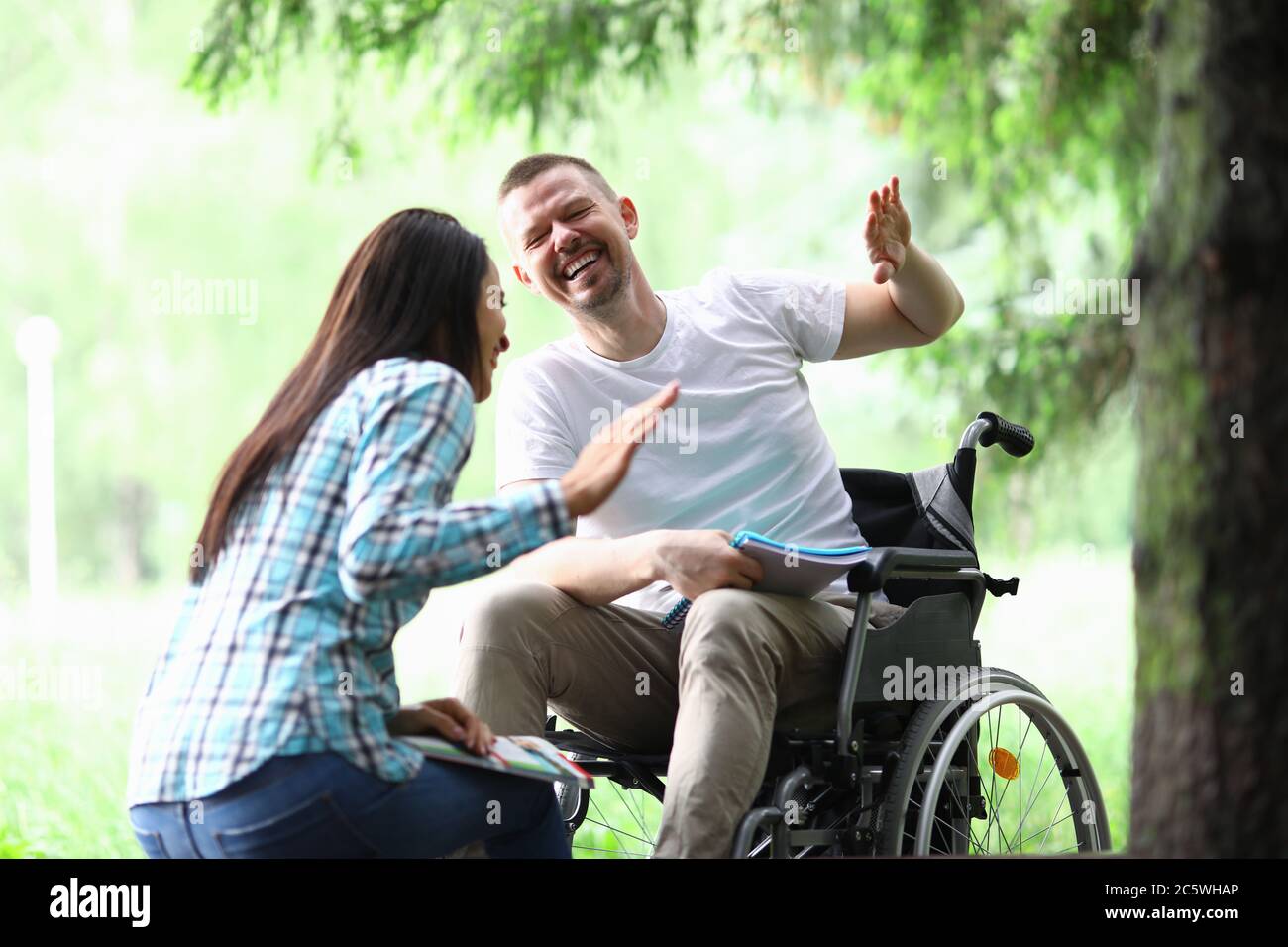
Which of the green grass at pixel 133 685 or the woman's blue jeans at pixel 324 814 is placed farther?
the green grass at pixel 133 685

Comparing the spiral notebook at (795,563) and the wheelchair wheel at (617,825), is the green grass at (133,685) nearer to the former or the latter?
the wheelchair wheel at (617,825)

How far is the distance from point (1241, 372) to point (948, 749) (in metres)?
1.00

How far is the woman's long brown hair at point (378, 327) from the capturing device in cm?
203

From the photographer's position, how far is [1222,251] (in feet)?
6.29

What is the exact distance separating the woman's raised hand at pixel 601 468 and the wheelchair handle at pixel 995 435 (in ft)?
4.15

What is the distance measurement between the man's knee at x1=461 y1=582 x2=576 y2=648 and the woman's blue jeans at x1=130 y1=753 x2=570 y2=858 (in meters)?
0.56

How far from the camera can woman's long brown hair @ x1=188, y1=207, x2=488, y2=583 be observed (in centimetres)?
203

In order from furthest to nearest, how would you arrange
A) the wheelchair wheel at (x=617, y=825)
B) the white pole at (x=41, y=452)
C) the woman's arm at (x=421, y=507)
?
1. the white pole at (x=41, y=452)
2. the wheelchair wheel at (x=617, y=825)
3. the woman's arm at (x=421, y=507)

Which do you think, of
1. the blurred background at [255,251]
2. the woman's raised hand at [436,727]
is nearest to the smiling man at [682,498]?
the woman's raised hand at [436,727]

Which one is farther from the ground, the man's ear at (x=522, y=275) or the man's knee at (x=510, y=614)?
the man's ear at (x=522, y=275)

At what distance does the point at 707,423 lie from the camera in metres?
3.17

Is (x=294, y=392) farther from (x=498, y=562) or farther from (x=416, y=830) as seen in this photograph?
(x=416, y=830)

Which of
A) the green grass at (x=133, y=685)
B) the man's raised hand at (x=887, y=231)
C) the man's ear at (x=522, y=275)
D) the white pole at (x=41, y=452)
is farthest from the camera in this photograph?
the white pole at (x=41, y=452)
